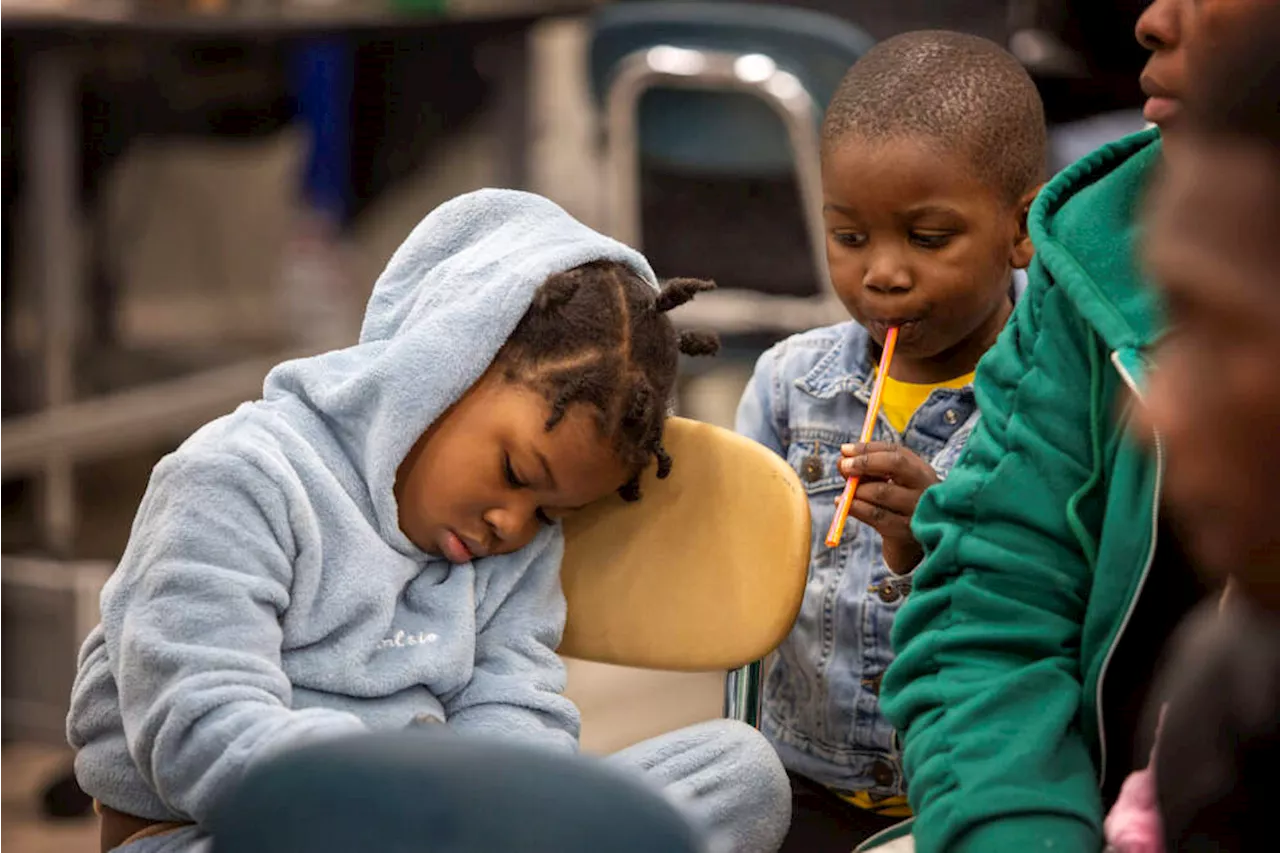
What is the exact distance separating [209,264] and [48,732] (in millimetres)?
2464

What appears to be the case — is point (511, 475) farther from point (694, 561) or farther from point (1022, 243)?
point (1022, 243)

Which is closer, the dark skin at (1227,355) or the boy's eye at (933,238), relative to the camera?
the dark skin at (1227,355)

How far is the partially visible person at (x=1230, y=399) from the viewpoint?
2.65 feet

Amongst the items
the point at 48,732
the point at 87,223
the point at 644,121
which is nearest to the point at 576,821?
the point at 48,732

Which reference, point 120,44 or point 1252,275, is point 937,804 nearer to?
point 1252,275

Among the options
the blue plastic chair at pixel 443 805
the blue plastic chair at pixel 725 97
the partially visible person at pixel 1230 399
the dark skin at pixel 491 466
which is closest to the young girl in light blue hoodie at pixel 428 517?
the dark skin at pixel 491 466

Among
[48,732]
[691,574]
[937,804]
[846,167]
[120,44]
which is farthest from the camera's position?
[120,44]

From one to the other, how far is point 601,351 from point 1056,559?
387 millimetres

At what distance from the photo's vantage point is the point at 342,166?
450 cm

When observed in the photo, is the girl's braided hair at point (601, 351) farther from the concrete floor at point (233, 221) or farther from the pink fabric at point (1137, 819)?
the concrete floor at point (233, 221)

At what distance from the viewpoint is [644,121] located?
3.09 metres

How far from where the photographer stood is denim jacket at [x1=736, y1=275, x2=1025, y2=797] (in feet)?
5.13

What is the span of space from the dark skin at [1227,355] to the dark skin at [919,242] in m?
0.67

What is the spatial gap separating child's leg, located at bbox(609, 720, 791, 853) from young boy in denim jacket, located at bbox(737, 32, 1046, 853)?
185mm
